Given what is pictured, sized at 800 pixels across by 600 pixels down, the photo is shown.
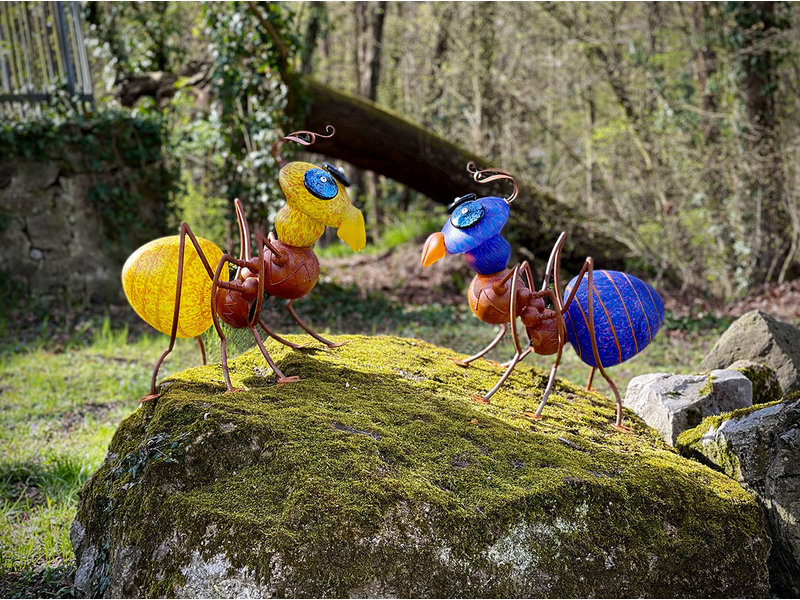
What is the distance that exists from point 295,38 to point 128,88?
2.81 metres

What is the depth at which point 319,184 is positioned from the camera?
3340mm

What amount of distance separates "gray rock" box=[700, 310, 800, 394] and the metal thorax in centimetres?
144

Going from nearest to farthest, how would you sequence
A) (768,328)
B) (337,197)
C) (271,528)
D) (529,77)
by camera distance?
1. (271,528)
2. (337,197)
3. (768,328)
4. (529,77)

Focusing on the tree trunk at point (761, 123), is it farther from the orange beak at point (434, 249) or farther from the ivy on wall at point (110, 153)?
the ivy on wall at point (110, 153)

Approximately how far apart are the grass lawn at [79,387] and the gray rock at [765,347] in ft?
4.42

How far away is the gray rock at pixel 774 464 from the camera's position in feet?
9.77

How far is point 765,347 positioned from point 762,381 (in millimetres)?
456

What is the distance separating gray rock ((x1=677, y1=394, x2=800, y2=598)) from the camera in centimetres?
298

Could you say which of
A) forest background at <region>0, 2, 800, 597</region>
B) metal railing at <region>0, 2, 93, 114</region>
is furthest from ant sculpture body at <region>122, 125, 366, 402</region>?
metal railing at <region>0, 2, 93, 114</region>

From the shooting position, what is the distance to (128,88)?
983cm

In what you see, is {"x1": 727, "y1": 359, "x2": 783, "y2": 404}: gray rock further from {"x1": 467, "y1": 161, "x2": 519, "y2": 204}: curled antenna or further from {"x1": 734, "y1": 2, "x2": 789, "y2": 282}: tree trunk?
{"x1": 734, "y1": 2, "x2": 789, "y2": 282}: tree trunk

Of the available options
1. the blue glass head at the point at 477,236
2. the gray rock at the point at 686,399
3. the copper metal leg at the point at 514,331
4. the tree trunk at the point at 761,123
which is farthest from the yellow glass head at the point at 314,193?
the tree trunk at the point at 761,123

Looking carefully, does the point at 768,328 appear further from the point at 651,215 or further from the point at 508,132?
the point at 508,132

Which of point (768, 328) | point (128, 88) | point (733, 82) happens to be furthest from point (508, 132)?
point (768, 328)
